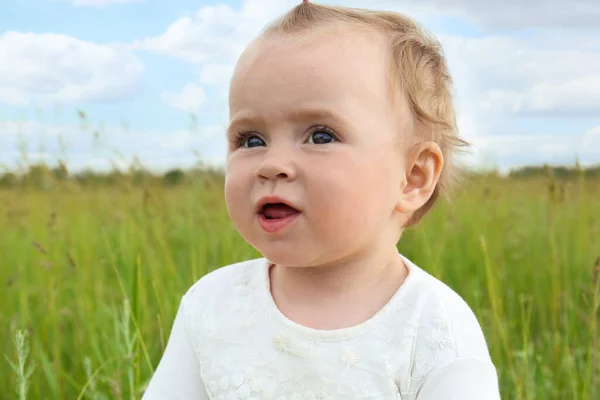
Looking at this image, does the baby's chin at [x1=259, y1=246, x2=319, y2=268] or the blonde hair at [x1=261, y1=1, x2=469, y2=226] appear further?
the blonde hair at [x1=261, y1=1, x2=469, y2=226]

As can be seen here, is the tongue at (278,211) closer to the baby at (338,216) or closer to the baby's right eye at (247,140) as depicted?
the baby at (338,216)

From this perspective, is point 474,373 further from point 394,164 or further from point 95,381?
point 95,381

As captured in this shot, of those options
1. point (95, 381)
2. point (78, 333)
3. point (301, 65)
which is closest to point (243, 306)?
point (301, 65)

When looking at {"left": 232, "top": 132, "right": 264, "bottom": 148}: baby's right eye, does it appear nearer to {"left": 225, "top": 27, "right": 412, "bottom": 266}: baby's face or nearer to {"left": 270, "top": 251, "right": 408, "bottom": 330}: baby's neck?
{"left": 225, "top": 27, "right": 412, "bottom": 266}: baby's face

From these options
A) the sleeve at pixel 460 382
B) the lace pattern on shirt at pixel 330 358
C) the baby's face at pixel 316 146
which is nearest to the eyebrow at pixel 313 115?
the baby's face at pixel 316 146

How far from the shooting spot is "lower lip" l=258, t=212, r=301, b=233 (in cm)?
159

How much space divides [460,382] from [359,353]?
8.9 inches

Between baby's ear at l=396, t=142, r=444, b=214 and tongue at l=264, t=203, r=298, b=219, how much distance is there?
0.27m

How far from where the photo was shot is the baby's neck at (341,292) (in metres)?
1.70

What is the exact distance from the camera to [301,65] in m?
1.59

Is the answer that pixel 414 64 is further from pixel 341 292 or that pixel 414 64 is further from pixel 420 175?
pixel 341 292

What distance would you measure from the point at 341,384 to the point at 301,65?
701 mm

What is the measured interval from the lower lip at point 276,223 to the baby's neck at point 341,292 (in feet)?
0.58

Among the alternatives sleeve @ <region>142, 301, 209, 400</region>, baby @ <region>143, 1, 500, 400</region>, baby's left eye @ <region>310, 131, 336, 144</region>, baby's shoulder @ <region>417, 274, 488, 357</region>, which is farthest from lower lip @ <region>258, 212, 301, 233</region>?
sleeve @ <region>142, 301, 209, 400</region>
